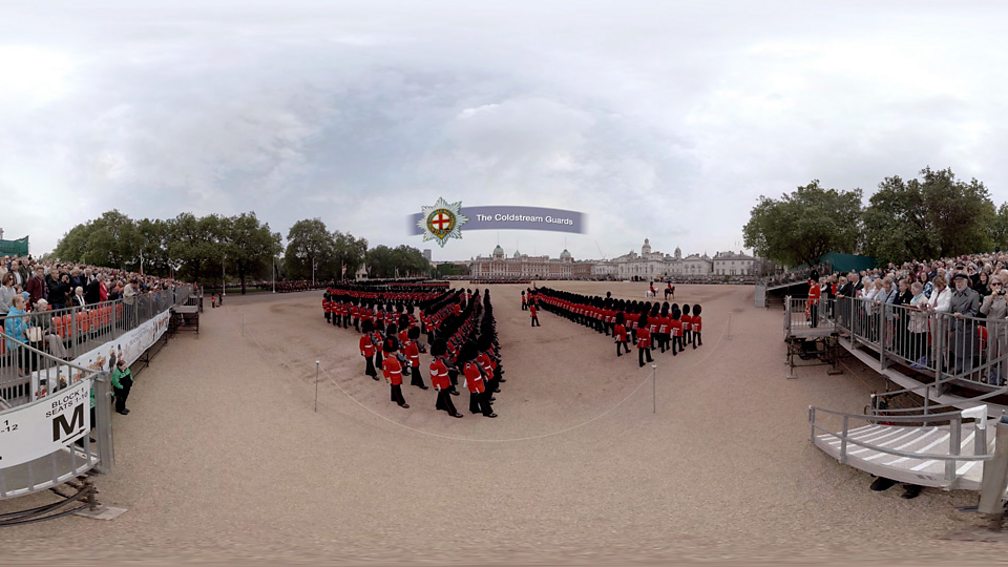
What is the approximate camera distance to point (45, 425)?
631cm

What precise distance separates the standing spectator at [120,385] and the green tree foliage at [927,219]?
42994 mm

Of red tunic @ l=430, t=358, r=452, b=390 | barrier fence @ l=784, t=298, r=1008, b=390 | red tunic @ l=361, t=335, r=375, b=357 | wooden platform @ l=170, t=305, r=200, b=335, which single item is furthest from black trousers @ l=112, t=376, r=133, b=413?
barrier fence @ l=784, t=298, r=1008, b=390

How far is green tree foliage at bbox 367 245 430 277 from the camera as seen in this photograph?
106062mm

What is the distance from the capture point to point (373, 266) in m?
106

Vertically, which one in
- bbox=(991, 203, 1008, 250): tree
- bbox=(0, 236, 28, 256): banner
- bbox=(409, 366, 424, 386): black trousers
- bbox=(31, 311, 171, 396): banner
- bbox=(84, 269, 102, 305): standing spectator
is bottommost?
bbox=(409, 366, 424, 386): black trousers

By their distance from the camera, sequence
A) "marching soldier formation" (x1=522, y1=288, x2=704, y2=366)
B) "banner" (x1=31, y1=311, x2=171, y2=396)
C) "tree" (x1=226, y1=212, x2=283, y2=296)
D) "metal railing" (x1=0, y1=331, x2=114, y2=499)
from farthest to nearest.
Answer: "tree" (x1=226, y1=212, x2=283, y2=296), "marching soldier formation" (x1=522, y1=288, x2=704, y2=366), "banner" (x1=31, y1=311, x2=171, y2=396), "metal railing" (x1=0, y1=331, x2=114, y2=499)

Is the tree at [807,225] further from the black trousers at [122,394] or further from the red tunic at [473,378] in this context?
the black trousers at [122,394]

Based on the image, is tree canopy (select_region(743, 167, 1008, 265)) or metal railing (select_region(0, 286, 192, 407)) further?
tree canopy (select_region(743, 167, 1008, 265))

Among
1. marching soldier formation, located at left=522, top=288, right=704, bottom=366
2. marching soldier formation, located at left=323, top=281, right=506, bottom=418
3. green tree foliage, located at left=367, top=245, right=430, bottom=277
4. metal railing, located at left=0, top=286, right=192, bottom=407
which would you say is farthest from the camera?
green tree foliage, located at left=367, top=245, right=430, bottom=277

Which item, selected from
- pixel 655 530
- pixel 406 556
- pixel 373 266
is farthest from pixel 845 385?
pixel 373 266

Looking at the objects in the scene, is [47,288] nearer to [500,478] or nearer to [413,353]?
[413,353]

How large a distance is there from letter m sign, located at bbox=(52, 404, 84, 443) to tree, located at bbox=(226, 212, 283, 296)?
199 feet

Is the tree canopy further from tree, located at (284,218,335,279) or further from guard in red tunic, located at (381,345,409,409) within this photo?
tree, located at (284,218,335,279)

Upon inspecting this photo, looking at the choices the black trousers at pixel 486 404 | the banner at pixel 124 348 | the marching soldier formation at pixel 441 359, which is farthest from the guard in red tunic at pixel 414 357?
the banner at pixel 124 348
